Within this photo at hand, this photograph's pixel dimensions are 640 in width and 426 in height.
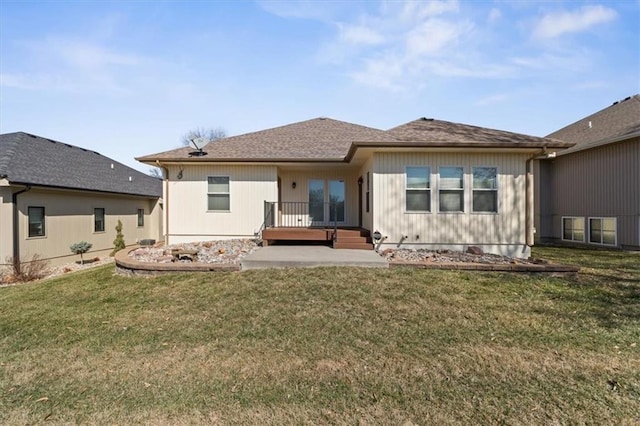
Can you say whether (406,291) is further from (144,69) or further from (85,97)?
(85,97)

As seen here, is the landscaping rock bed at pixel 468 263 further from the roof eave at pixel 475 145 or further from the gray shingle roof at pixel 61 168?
the gray shingle roof at pixel 61 168

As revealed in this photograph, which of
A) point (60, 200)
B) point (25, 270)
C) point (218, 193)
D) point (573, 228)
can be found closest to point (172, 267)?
point (218, 193)

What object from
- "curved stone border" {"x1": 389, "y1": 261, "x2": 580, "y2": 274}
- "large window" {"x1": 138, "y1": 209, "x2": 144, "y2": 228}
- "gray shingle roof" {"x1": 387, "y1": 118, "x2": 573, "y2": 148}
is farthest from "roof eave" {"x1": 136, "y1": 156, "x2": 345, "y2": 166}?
"large window" {"x1": 138, "y1": 209, "x2": 144, "y2": 228}

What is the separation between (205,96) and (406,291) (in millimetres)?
12513

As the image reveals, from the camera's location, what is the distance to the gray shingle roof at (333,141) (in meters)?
8.28

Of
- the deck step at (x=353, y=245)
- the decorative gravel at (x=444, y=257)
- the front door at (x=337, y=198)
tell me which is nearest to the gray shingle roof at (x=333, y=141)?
the front door at (x=337, y=198)

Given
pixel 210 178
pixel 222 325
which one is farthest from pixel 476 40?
pixel 222 325

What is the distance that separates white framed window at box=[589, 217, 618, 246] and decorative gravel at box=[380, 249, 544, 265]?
666 cm

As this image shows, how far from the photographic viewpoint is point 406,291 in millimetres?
5504

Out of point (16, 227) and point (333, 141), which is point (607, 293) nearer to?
point (333, 141)

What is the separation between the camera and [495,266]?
6.72 m

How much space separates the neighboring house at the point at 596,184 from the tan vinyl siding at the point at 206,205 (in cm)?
1215

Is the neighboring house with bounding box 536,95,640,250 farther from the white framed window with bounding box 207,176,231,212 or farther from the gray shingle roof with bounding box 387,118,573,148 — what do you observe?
the white framed window with bounding box 207,176,231,212

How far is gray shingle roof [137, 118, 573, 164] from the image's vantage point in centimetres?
828
